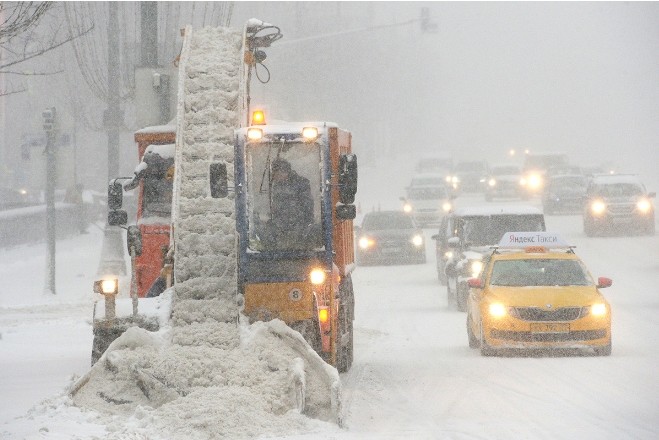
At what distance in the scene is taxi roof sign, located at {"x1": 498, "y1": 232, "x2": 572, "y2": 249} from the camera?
64.3 ft

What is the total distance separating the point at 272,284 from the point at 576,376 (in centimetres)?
375

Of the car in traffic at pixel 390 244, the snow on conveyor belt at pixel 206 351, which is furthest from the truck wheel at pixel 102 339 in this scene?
the car in traffic at pixel 390 244

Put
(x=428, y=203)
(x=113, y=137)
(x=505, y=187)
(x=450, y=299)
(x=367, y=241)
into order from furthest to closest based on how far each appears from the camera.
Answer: (x=505, y=187)
(x=428, y=203)
(x=367, y=241)
(x=113, y=137)
(x=450, y=299)

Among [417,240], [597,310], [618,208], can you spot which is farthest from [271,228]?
[618,208]

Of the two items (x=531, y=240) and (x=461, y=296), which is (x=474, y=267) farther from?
(x=531, y=240)

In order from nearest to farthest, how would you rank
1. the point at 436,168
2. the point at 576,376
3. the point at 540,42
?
the point at 576,376, the point at 436,168, the point at 540,42

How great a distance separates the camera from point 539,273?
1875cm

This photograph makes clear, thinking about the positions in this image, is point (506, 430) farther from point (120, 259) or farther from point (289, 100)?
point (289, 100)

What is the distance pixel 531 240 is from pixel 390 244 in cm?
1690

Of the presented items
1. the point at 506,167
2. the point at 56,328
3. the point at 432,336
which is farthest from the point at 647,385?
the point at 506,167

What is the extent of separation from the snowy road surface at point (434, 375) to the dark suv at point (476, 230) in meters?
0.58

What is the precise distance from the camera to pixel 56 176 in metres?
27.6

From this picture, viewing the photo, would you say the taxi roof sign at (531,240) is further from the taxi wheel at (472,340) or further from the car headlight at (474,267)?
the car headlight at (474,267)

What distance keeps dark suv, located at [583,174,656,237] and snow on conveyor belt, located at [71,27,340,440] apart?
90.8 ft
